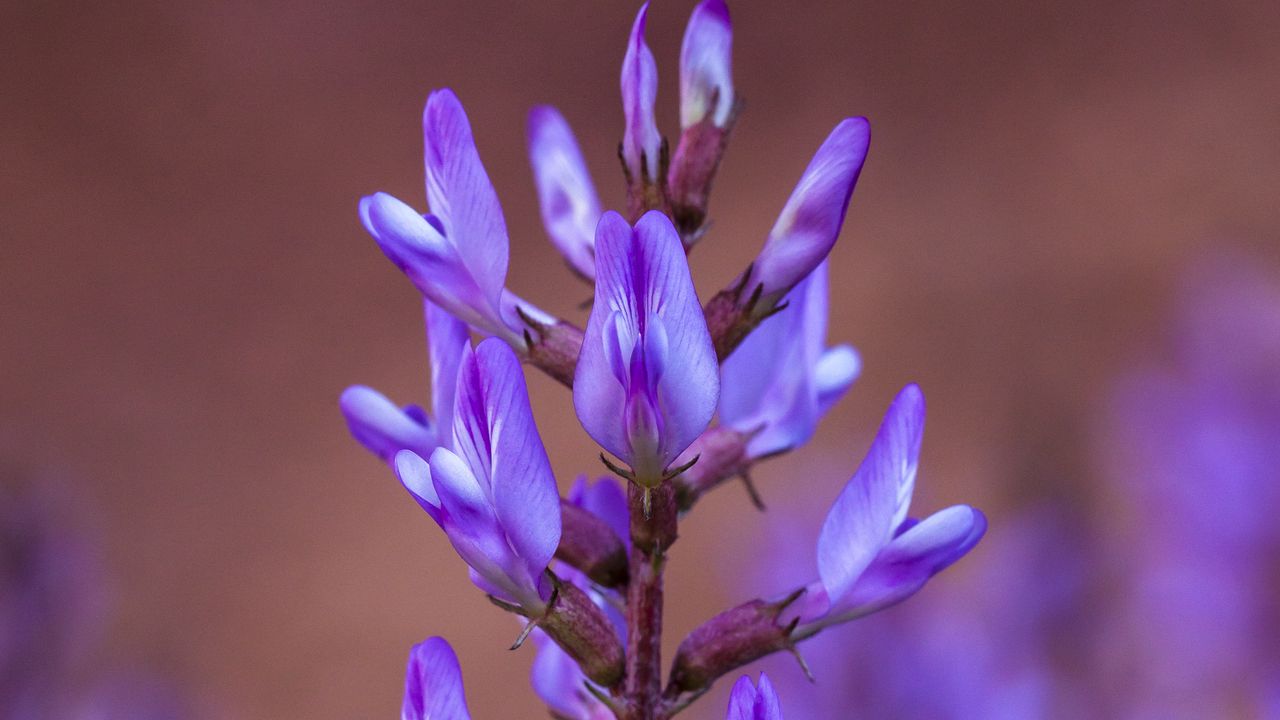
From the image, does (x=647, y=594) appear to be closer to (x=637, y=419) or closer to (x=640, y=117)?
(x=637, y=419)

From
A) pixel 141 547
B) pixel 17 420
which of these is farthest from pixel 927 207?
pixel 17 420

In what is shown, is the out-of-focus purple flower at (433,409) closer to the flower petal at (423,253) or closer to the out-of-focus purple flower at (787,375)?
the flower petal at (423,253)

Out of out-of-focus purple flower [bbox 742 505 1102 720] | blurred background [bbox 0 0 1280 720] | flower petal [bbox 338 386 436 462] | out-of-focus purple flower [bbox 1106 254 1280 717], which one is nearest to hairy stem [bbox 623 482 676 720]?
flower petal [bbox 338 386 436 462]

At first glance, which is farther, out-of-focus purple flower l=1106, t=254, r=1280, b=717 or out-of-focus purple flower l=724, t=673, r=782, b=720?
out-of-focus purple flower l=1106, t=254, r=1280, b=717

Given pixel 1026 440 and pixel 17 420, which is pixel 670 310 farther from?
pixel 17 420

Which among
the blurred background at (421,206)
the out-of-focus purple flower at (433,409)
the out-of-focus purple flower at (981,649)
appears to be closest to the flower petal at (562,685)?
the out-of-focus purple flower at (433,409)

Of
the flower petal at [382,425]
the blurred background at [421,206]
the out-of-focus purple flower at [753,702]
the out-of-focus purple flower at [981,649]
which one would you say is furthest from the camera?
the blurred background at [421,206]

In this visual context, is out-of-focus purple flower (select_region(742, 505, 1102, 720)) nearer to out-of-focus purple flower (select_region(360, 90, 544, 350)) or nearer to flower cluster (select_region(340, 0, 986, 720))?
flower cluster (select_region(340, 0, 986, 720))
